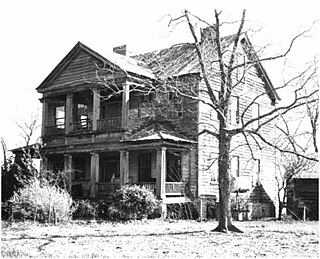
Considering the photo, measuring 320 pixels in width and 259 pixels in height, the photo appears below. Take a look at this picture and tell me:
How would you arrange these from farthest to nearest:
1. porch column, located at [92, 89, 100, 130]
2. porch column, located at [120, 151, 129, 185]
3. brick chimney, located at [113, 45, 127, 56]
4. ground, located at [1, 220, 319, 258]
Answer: brick chimney, located at [113, 45, 127, 56] < porch column, located at [92, 89, 100, 130] < porch column, located at [120, 151, 129, 185] < ground, located at [1, 220, 319, 258]

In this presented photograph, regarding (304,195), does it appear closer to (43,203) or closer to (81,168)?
(81,168)

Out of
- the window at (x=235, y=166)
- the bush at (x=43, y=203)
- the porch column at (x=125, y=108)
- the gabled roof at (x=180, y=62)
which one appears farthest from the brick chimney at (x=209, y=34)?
the bush at (x=43, y=203)

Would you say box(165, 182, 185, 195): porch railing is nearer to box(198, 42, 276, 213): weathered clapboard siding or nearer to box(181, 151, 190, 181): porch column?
box(181, 151, 190, 181): porch column

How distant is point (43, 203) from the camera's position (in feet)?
70.7

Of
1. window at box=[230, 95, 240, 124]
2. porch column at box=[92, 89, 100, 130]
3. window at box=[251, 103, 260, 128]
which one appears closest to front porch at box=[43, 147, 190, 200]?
porch column at box=[92, 89, 100, 130]

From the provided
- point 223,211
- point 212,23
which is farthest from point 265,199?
point 212,23

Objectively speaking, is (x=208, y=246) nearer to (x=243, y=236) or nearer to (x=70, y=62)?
(x=243, y=236)

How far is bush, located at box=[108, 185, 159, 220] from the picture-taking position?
24.5 m

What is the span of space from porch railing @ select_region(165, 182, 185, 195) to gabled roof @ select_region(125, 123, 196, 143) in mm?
2403

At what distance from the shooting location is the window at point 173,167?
96.6 feet

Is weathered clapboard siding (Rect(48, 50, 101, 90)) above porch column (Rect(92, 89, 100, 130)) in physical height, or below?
above

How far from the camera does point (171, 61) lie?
31.5 meters

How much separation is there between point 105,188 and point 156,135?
14.8 ft

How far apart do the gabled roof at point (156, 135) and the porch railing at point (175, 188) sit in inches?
94.6
